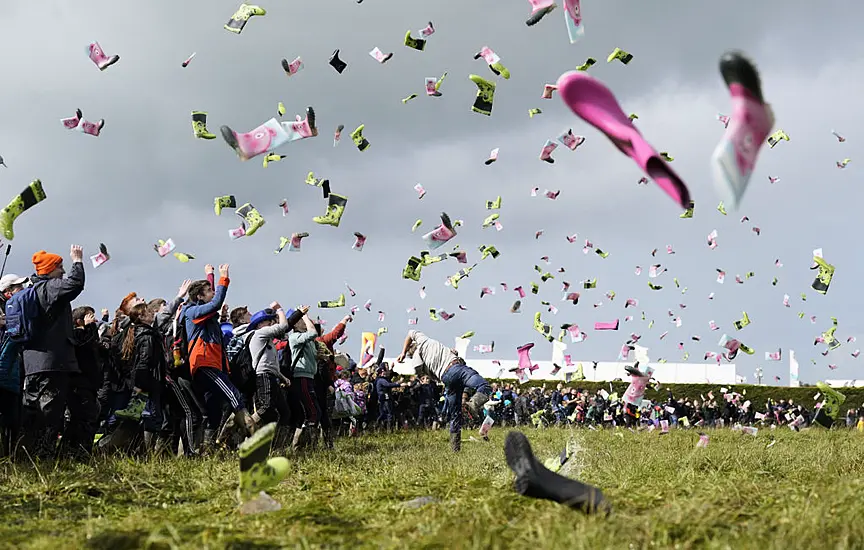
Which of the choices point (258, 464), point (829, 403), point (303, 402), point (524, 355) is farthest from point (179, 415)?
A: point (524, 355)

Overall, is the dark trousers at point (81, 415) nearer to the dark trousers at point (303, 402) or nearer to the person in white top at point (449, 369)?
the dark trousers at point (303, 402)

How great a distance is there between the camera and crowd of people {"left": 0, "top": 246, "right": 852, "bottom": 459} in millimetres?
6195

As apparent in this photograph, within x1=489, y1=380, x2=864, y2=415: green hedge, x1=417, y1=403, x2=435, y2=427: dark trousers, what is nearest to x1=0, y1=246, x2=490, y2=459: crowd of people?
x1=417, y1=403, x2=435, y2=427: dark trousers

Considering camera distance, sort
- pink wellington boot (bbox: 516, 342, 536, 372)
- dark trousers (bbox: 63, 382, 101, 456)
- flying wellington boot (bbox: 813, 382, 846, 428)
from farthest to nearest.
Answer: pink wellington boot (bbox: 516, 342, 536, 372) < flying wellington boot (bbox: 813, 382, 846, 428) < dark trousers (bbox: 63, 382, 101, 456)

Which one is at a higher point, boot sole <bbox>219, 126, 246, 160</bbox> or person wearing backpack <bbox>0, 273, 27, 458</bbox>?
boot sole <bbox>219, 126, 246, 160</bbox>

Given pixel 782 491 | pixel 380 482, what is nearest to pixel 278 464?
pixel 380 482

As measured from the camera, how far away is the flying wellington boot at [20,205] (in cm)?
592

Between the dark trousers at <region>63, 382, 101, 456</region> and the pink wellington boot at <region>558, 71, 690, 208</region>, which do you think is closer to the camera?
the pink wellington boot at <region>558, 71, 690, 208</region>

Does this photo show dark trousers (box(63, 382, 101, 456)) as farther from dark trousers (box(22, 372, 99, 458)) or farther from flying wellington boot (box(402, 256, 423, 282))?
flying wellington boot (box(402, 256, 423, 282))

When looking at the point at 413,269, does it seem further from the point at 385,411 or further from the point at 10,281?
the point at 385,411

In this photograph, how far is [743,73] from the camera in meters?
2.86

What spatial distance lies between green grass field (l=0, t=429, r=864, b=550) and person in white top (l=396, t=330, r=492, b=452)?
11.4ft

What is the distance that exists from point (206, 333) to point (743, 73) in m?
5.57

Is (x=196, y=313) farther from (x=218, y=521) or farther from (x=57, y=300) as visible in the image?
(x=218, y=521)
